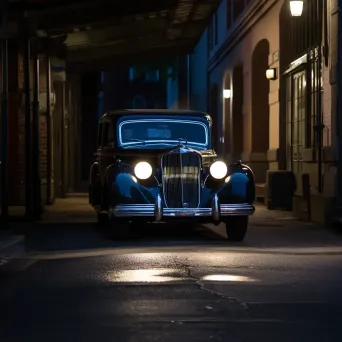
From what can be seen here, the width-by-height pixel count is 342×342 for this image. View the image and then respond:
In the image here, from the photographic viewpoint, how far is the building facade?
1512 centimetres

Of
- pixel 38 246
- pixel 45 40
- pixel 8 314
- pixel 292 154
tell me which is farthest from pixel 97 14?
pixel 8 314

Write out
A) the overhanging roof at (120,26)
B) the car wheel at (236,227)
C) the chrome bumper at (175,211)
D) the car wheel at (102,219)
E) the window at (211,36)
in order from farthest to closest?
the window at (211,36) < the overhanging roof at (120,26) < the car wheel at (102,219) < the car wheel at (236,227) < the chrome bumper at (175,211)

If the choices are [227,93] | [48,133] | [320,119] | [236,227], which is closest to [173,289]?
[236,227]

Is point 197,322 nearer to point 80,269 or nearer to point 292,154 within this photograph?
point 80,269

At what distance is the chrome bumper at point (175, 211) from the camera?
11844 millimetres

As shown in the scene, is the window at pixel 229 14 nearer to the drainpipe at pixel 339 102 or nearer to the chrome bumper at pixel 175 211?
the drainpipe at pixel 339 102

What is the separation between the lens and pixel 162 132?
1393 centimetres

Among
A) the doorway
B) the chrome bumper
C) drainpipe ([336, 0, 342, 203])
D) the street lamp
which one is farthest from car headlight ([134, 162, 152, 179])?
the street lamp

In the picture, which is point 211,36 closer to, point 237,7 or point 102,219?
point 237,7

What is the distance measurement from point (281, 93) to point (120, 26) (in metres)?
5.38

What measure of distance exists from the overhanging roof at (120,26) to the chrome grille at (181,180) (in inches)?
189

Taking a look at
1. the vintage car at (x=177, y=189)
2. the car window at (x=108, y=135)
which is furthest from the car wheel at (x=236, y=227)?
the car window at (x=108, y=135)

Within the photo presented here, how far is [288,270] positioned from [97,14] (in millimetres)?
10599

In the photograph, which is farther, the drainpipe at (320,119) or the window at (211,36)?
the window at (211,36)
